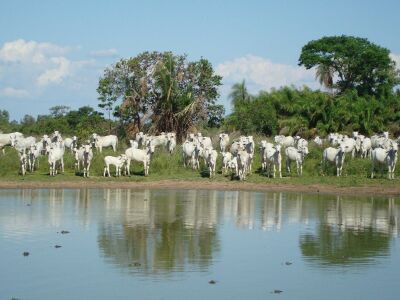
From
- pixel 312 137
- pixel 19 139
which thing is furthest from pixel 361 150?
pixel 19 139

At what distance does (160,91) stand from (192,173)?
12.9 metres

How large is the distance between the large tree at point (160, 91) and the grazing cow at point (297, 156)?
42.2ft

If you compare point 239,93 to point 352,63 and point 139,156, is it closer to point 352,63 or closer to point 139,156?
point 352,63

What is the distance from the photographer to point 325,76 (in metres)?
58.3

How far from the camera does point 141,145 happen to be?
4344 cm

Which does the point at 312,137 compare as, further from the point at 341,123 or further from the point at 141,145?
the point at 141,145

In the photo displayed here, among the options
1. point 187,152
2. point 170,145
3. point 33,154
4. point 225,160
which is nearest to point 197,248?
point 225,160

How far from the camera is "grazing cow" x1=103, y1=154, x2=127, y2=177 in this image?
120 feet

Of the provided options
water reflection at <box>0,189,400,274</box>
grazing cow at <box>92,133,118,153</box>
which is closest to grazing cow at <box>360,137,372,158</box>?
water reflection at <box>0,189,400,274</box>

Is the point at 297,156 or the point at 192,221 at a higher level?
the point at 297,156

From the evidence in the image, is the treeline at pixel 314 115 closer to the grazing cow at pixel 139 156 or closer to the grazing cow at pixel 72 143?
the grazing cow at pixel 72 143

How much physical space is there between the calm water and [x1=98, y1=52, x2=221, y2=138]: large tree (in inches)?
768

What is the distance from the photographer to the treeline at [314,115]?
50156 mm

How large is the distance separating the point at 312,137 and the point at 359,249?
102 ft
